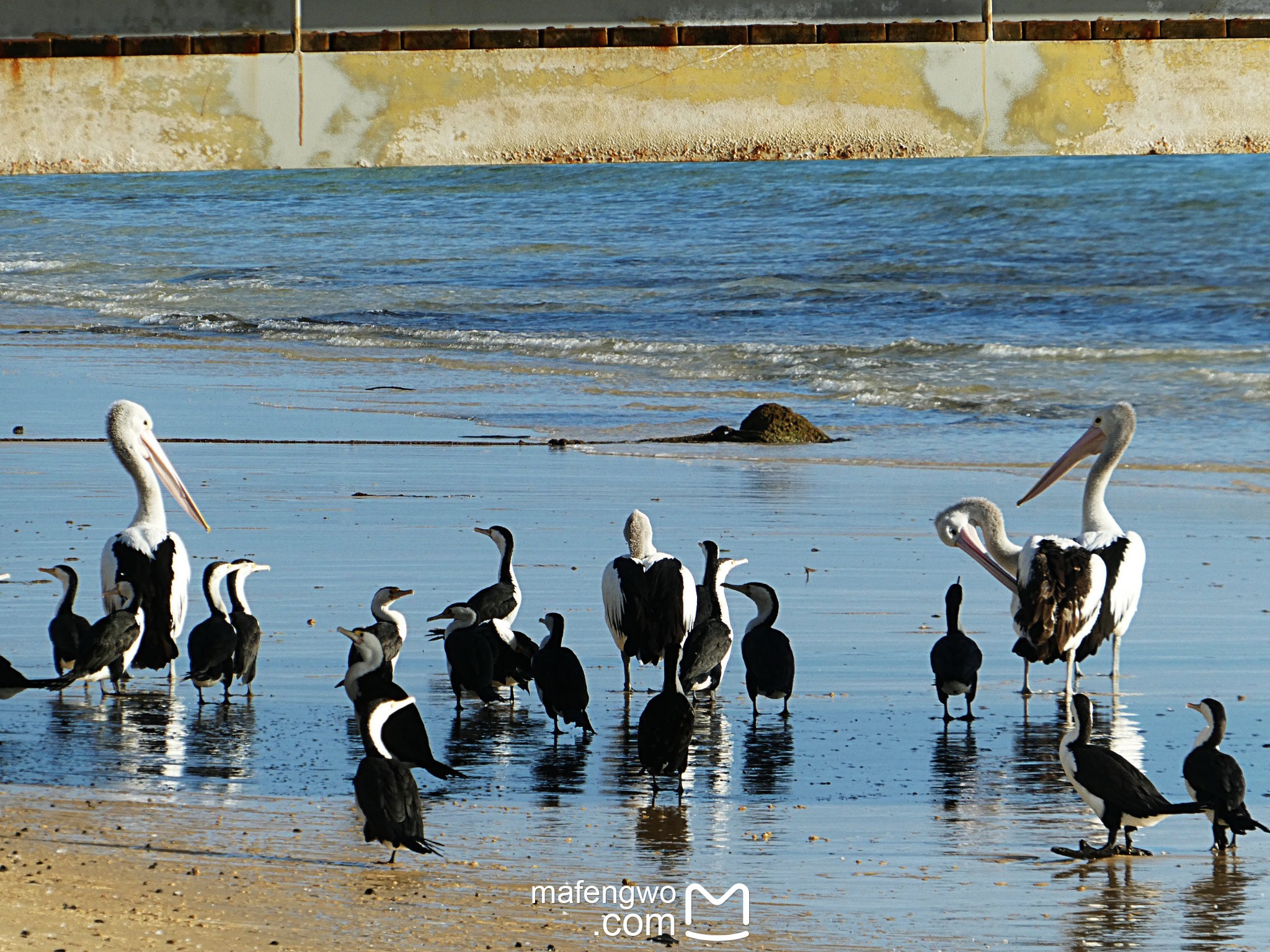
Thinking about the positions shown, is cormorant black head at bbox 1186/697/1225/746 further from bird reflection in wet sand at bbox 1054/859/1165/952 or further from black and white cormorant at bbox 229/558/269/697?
black and white cormorant at bbox 229/558/269/697

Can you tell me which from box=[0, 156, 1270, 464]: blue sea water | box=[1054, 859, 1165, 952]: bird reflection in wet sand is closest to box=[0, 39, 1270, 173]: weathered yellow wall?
box=[1054, 859, 1165, 952]: bird reflection in wet sand

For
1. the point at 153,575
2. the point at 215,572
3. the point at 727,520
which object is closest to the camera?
the point at 153,575

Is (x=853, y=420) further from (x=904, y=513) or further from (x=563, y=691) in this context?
(x=563, y=691)

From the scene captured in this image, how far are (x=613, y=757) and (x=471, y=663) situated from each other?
2.69 ft

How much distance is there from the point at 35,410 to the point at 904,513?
28.4ft

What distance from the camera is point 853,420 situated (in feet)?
56.4

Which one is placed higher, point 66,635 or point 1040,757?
point 66,635

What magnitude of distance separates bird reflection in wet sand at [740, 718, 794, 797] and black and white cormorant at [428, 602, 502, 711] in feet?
3.37

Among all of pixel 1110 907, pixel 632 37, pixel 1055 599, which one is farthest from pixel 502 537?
pixel 632 37

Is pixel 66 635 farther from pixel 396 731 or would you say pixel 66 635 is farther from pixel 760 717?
pixel 760 717

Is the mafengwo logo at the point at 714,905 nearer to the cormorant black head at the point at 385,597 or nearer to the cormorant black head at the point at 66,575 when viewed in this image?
the cormorant black head at the point at 385,597

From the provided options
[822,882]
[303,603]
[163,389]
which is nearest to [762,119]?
[822,882]

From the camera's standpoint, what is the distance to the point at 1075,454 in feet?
33.6

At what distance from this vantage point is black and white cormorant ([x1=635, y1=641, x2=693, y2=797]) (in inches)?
222
